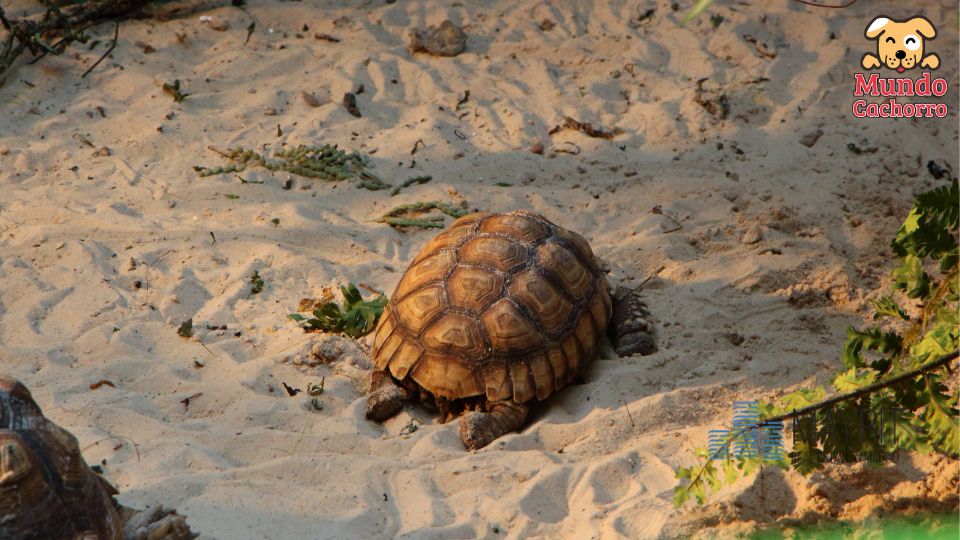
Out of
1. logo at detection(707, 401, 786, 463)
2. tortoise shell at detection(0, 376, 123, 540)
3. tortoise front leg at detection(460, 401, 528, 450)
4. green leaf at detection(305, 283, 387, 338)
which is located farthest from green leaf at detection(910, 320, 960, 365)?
tortoise shell at detection(0, 376, 123, 540)

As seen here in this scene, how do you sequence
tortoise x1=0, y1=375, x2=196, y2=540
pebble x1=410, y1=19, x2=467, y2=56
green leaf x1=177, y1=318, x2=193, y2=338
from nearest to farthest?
tortoise x1=0, y1=375, x2=196, y2=540 → green leaf x1=177, y1=318, x2=193, y2=338 → pebble x1=410, y1=19, x2=467, y2=56

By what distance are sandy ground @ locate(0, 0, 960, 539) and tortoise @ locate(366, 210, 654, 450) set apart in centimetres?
14

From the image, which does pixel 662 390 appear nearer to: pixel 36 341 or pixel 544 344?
pixel 544 344

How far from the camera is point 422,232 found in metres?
5.51

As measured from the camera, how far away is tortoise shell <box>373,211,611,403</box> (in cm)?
411

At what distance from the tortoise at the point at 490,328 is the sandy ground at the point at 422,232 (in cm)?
14

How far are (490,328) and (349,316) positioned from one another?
86 centimetres

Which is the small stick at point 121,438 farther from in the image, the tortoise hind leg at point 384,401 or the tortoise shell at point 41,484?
the tortoise hind leg at point 384,401

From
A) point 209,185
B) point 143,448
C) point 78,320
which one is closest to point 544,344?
point 143,448

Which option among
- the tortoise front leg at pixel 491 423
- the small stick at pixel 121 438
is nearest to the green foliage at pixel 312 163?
the tortoise front leg at pixel 491 423

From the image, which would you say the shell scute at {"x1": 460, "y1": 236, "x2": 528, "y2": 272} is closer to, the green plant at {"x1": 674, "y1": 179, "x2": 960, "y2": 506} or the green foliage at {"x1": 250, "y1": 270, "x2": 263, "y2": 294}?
the green foliage at {"x1": 250, "y1": 270, "x2": 263, "y2": 294}

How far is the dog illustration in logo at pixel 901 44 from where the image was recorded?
6758 millimetres

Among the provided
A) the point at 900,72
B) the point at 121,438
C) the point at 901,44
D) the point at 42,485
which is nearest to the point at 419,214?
the point at 121,438

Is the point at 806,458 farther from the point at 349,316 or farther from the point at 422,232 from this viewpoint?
the point at 422,232
